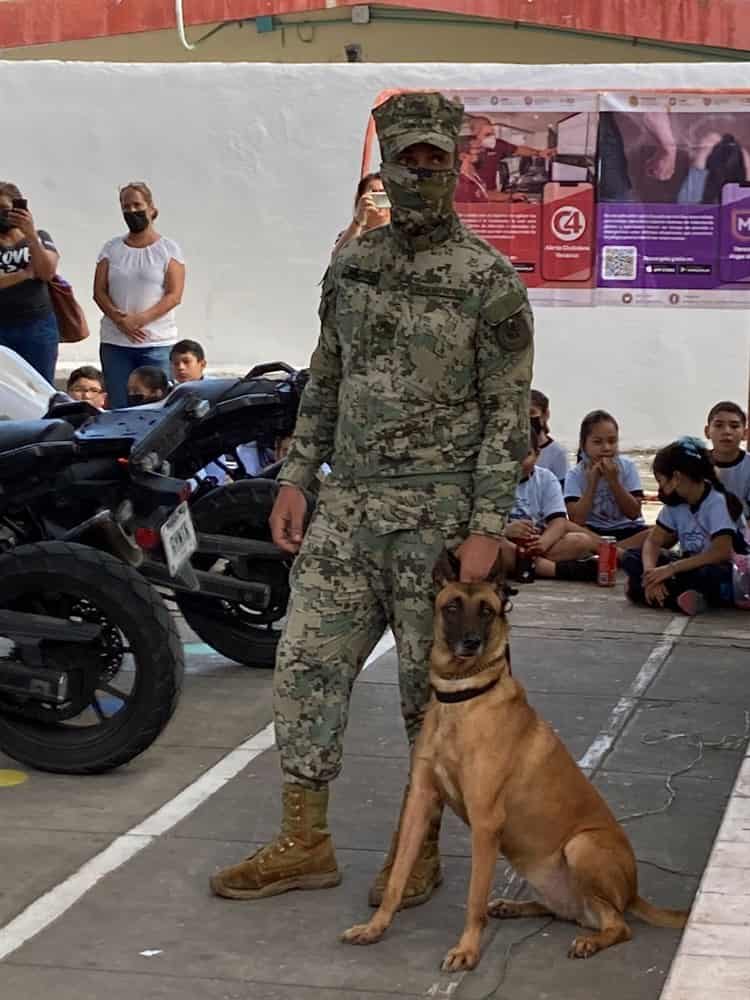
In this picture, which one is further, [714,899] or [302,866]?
[302,866]

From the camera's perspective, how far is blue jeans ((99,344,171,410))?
10.6 meters

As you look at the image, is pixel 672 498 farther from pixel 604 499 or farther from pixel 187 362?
pixel 187 362

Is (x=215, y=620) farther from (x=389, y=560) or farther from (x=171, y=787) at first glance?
(x=389, y=560)

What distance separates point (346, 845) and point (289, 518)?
107cm

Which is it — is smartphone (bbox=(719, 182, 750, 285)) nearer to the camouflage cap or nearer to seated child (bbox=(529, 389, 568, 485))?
seated child (bbox=(529, 389, 568, 485))

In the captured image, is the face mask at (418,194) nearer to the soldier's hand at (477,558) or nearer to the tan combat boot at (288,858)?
the soldier's hand at (477,558)

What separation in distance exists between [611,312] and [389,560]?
862 cm

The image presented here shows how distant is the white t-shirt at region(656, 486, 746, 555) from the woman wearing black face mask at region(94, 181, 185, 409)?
3368mm

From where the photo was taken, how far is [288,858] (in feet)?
15.7

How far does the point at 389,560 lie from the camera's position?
4598 millimetres

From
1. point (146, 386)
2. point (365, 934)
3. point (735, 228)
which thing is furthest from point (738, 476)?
point (365, 934)

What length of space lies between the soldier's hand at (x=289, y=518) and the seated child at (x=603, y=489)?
15.7 feet

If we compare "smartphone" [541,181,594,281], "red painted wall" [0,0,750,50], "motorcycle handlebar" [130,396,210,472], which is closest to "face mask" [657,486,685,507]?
"smartphone" [541,181,594,281]

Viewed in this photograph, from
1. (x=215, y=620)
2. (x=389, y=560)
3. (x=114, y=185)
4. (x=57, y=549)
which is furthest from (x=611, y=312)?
(x=389, y=560)
